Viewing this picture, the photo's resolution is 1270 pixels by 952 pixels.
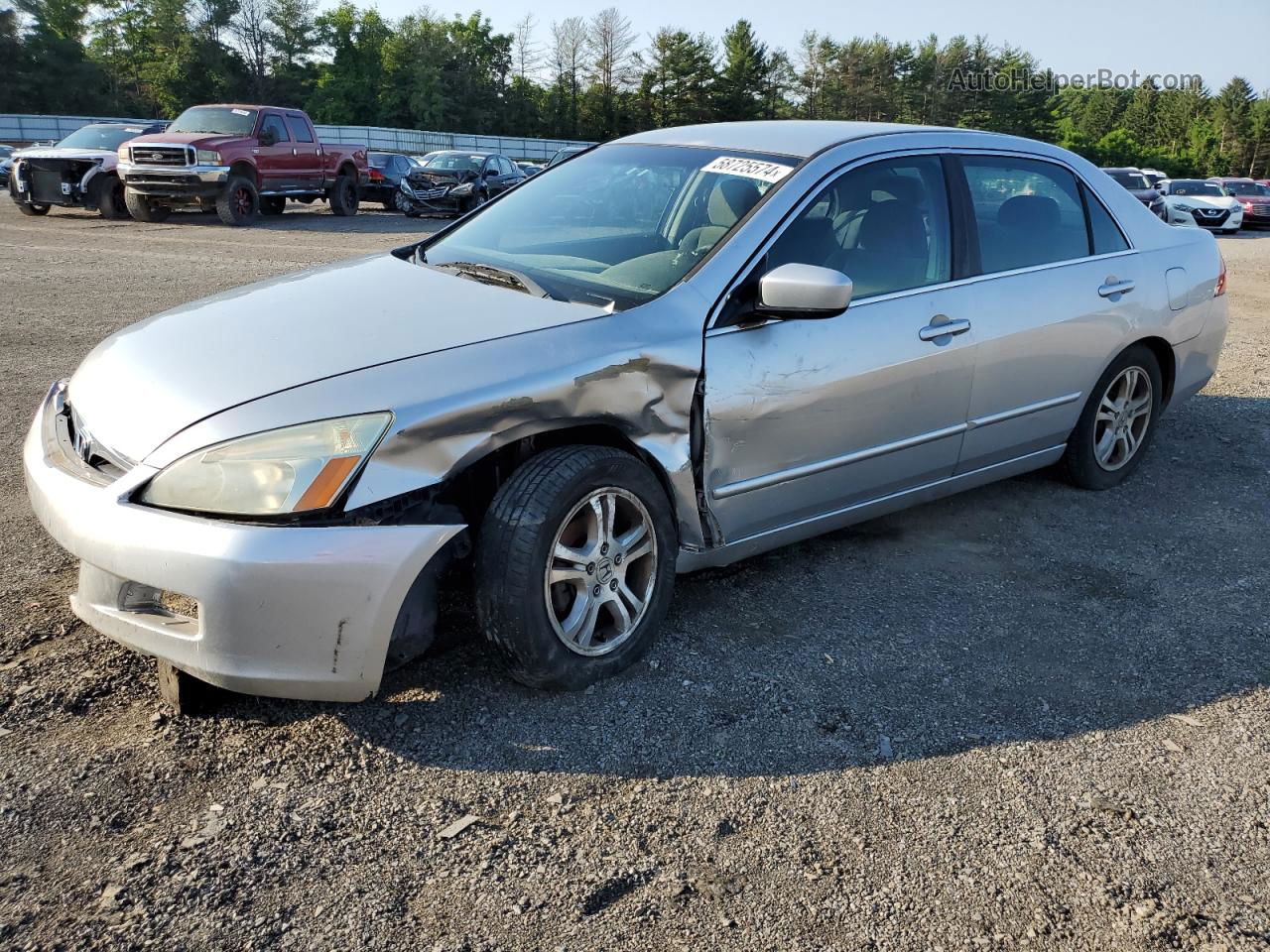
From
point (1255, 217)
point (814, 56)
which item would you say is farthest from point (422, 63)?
point (1255, 217)

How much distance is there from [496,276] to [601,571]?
1.13 m

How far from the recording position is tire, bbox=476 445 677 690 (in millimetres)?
2861

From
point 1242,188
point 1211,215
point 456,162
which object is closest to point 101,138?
point 456,162

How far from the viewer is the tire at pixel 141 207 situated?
58.2 feet

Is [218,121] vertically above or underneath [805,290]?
above

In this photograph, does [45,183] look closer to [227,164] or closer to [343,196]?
[227,164]

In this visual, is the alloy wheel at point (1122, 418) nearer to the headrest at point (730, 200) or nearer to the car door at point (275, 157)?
the headrest at point (730, 200)

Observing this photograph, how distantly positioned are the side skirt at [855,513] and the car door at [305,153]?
57.0ft

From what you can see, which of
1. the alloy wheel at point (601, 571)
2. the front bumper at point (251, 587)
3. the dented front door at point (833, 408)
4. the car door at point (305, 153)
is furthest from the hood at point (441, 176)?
the front bumper at point (251, 587)

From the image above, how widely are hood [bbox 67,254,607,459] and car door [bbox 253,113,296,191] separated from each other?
16086 mm

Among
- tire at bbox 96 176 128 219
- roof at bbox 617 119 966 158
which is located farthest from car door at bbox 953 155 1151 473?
tire at bbox 96 176 128 219

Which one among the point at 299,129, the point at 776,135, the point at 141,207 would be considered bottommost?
the point at 141,207

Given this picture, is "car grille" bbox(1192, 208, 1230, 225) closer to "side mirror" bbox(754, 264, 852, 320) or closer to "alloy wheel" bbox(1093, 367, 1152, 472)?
"alloy wheel" bbox(1093, 367, 1152, 472)

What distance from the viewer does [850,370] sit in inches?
141
